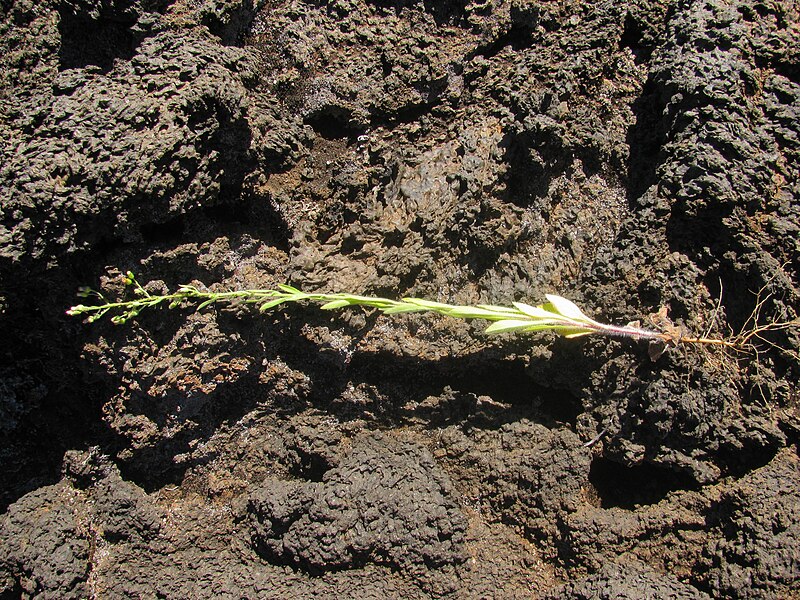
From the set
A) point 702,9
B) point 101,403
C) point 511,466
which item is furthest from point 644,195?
point 101,403

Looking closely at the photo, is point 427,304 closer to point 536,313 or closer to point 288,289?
point 536,313

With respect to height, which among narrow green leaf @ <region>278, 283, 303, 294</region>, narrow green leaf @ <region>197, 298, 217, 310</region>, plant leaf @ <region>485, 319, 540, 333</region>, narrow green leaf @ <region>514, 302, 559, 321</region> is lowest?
narrow green leaf @ <region>197, 298, 217, 310</region>

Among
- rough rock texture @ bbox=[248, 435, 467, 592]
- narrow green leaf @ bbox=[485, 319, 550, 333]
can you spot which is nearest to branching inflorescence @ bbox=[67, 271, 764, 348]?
narrow green leaf @ bbox=[485, 319, 550, 333]

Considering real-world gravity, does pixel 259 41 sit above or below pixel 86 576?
above

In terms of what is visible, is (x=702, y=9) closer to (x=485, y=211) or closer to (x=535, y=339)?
(x=485, y=211)

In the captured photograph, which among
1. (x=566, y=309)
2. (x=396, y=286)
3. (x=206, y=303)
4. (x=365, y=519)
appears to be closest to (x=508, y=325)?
(x=566, y=309)

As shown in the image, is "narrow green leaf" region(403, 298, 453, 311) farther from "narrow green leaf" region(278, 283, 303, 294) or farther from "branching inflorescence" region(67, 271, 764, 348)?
"narrow green leaf" region(278, 283, 303, 294)
